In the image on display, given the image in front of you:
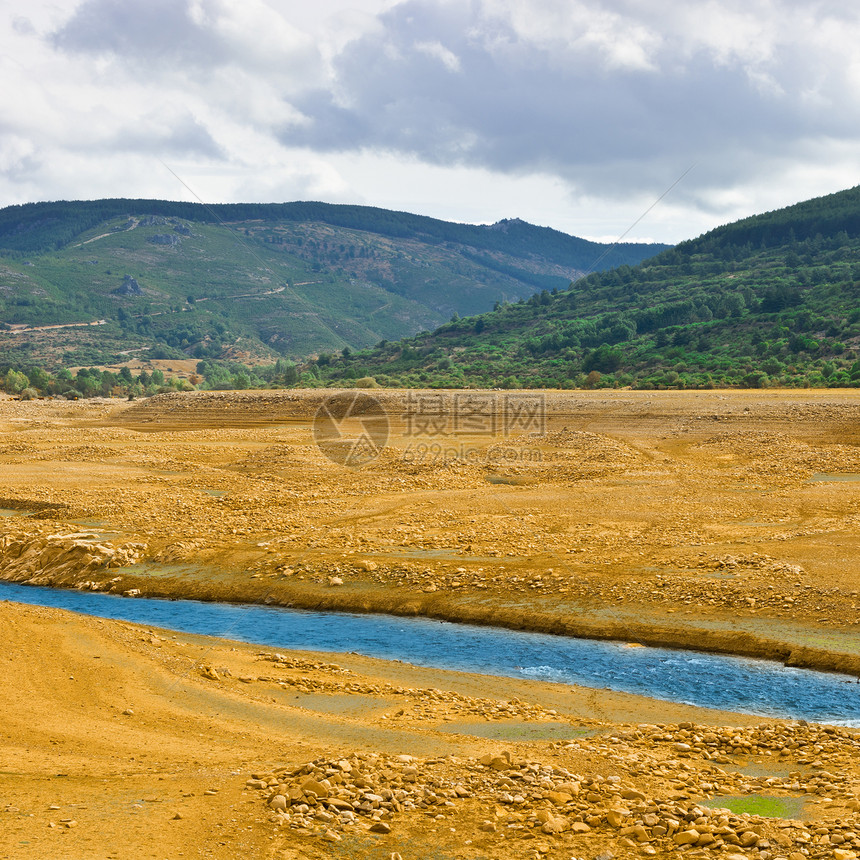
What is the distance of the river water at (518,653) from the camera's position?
1020 centimetres

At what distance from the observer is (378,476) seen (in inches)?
919

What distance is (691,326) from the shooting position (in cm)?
5781

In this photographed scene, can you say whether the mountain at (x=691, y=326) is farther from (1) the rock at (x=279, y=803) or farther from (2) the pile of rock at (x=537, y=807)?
(1) the rock at (x=279, y=803)

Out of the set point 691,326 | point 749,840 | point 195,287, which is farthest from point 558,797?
point 195,287

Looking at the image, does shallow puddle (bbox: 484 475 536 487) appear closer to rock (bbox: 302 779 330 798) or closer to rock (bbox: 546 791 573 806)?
rock (bbox: 546 791 573 806)

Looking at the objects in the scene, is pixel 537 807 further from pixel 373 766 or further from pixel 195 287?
pixel 195 287

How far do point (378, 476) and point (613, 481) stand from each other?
21.8 ft

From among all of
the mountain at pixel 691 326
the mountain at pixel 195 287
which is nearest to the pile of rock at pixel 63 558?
the mountain at pixel 691 326

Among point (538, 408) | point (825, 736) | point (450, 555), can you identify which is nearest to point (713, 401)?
point (538, 408)

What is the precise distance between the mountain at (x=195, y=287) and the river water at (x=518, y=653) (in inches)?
3542

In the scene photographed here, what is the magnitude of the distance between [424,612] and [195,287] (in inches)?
5338

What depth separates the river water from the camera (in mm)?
10195

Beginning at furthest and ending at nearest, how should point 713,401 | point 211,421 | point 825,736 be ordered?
point 211,421
point 713,401
point 825,736

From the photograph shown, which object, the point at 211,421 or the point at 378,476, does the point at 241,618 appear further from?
the point at 211,421
